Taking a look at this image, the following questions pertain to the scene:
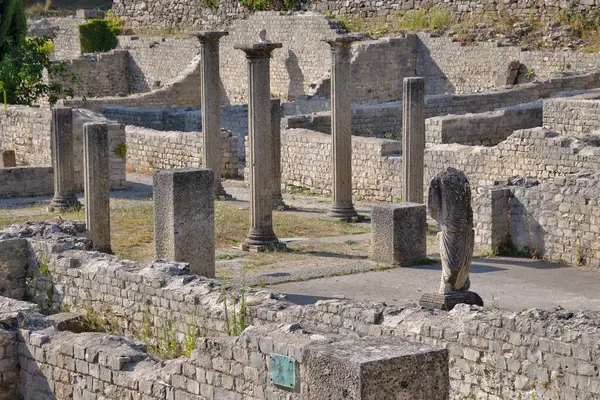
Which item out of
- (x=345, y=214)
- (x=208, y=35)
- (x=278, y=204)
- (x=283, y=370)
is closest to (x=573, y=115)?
(x=345, y=214)

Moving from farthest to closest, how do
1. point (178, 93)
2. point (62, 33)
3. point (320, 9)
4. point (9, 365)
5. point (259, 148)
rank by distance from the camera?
point (62, 33) < point (320, 9) < point (178, 93) < point (259, 148) < point (9, 365)

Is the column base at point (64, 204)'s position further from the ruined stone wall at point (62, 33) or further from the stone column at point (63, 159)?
the ruined stone wall at point (62, 33)

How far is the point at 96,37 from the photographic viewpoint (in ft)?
147

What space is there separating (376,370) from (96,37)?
38.7m

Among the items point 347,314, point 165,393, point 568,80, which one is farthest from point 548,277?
point 568,80

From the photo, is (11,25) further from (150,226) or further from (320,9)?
(150,226)

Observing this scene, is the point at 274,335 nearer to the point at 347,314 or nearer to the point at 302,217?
the point at 347,314

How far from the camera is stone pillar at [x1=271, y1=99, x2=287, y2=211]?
70.2 feet

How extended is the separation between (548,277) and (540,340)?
6.38 metres

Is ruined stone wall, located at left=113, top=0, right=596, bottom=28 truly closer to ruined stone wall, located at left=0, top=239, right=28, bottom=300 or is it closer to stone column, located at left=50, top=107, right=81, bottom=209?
stone column, located at left=50, top=107, right=81, bottom=209

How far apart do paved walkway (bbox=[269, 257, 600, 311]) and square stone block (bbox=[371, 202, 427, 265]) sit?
0.91 ft

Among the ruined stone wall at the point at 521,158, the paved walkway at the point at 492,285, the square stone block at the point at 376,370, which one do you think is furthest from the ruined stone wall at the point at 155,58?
the square stone block at the point at 376,370

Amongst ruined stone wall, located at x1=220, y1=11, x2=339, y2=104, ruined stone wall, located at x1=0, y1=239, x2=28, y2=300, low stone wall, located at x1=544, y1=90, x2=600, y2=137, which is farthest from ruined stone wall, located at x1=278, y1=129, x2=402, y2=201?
ruined stone wall, located at x1=220, y1=11, x2=339, y2=104

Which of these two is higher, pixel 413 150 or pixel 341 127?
pixel 341 127
